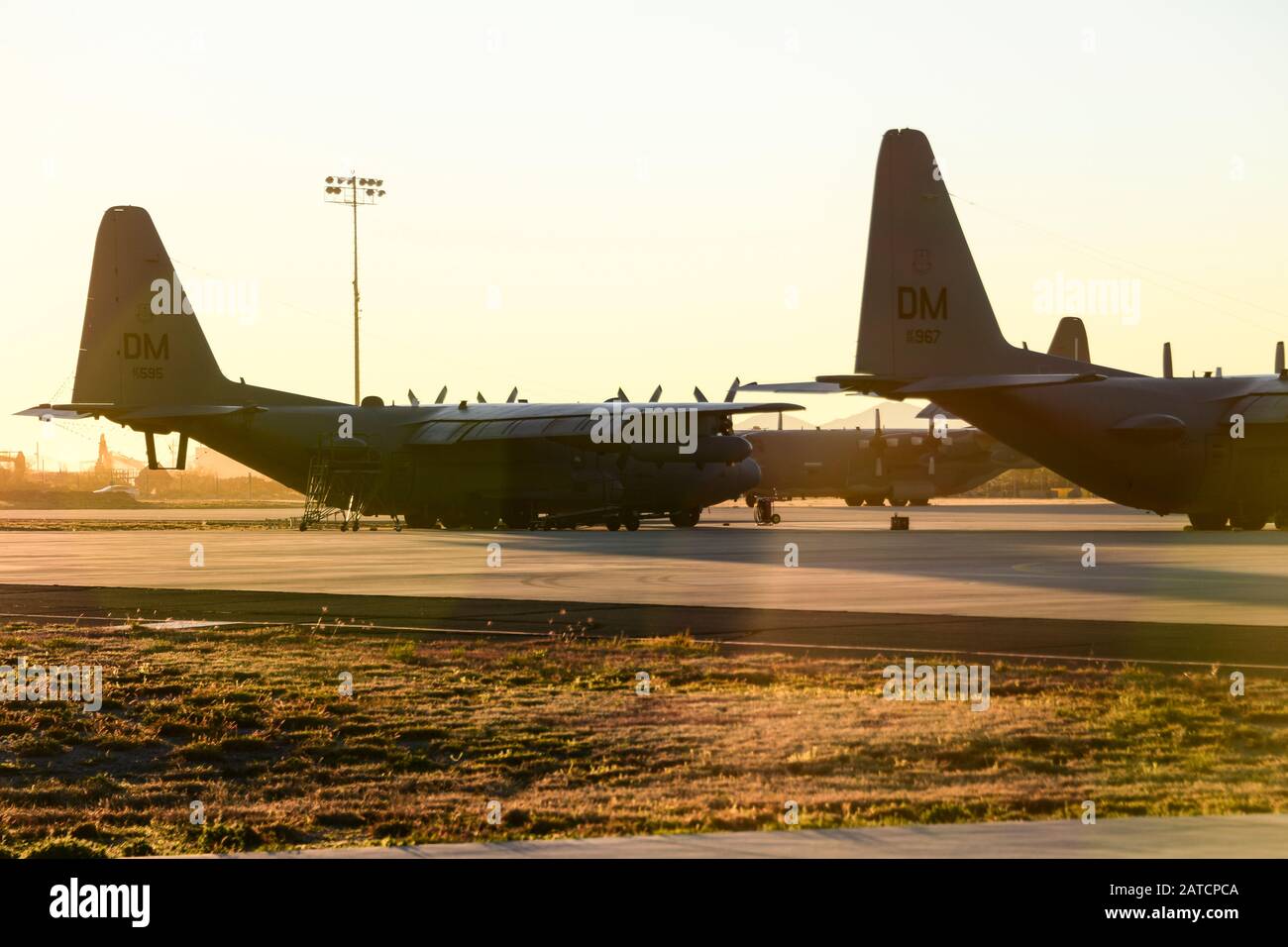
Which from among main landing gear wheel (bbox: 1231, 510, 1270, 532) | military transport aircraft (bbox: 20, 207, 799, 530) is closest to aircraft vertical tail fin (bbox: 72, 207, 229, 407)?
military transport aircraft (bbox: 20, 207, 799, 530)

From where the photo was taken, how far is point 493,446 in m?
56.4

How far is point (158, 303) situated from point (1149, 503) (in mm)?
34927

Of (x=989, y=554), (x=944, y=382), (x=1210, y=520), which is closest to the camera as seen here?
(x=989, y=554)

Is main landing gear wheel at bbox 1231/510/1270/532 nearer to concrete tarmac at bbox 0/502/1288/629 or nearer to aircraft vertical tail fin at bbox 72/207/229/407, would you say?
concrete tarmac at bbox 0/502/1288/629

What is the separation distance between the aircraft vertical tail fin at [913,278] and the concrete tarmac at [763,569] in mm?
5373

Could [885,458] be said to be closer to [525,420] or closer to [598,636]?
[525,420]

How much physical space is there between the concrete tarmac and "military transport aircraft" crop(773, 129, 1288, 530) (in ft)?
6.63

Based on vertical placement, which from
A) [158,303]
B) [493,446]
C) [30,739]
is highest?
[158,303]

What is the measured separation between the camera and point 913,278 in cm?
4378

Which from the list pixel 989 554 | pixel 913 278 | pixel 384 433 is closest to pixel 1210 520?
pixel 913 278

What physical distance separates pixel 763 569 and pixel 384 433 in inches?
1111

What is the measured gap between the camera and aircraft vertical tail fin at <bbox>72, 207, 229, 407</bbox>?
54625 millimetres
